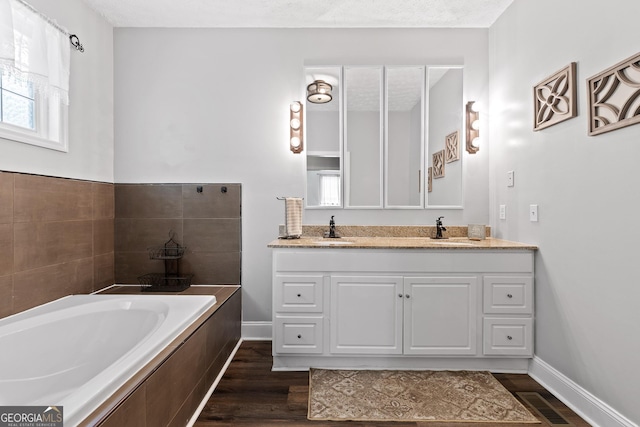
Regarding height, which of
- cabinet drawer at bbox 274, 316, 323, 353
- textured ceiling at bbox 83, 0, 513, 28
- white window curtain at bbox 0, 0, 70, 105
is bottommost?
cabinet drawer at bbox 274, 316, 323, 353

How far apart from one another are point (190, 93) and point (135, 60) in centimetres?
53

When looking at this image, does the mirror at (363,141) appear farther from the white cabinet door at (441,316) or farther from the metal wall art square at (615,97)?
the metal wall art square at (615,97)

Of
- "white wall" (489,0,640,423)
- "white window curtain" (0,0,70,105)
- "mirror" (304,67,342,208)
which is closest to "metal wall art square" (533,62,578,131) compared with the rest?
"white wall" (489,0,640,423)

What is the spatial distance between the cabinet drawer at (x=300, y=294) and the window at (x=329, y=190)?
30.8 inches

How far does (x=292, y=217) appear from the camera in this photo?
2.48m

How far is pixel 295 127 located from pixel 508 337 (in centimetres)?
219

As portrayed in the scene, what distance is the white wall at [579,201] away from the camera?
147 centimetres

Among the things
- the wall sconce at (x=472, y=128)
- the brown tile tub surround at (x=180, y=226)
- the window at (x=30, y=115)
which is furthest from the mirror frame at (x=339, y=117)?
the window at (x=30, y=115)

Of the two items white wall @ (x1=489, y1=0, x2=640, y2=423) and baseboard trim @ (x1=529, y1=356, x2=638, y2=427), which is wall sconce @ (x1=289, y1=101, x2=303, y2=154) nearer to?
white wall @ (x1=489, y1=0, x2=640, y2=423)

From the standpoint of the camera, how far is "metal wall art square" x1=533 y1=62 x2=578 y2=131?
1762 millimetres

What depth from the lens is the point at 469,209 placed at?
106 inches

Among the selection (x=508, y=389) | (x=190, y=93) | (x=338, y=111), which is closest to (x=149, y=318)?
(x=190, y=93)

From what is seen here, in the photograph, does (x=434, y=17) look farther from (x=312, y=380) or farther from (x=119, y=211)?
(x=119, y=211)

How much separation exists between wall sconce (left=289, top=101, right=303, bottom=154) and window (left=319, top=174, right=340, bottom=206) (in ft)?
1.05
